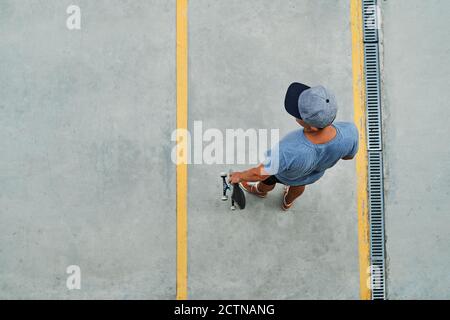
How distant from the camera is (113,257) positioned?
555 centimetres

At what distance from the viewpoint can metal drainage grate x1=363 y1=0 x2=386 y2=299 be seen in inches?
220

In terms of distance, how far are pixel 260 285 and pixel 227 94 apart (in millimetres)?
1969

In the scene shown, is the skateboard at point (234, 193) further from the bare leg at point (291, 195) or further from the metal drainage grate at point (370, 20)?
the metal drainage grate at point (370, 20)

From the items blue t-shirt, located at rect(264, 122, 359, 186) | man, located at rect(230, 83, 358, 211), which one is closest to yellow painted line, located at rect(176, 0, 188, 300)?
man, located at rect(230, 83, 358, 211)

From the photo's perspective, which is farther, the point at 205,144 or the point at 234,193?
the point at 205,144

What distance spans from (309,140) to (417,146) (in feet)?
6.68

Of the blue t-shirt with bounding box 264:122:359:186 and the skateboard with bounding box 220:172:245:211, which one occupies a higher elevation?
the blue t-shirt with bounding box 264:122:359:186

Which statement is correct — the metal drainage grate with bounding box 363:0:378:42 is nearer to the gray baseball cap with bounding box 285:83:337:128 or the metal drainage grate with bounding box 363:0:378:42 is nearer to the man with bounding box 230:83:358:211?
the man with bounding box 230:83:358:211

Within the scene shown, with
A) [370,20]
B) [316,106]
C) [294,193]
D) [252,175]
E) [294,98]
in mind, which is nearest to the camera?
[316,106]

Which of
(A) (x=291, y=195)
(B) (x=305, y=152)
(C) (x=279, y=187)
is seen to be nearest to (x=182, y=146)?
(C) (x=279, y=187)

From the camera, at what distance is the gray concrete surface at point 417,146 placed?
557 centimetres

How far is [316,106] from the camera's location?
3912 mm

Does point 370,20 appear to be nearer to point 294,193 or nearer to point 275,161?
point 294,193

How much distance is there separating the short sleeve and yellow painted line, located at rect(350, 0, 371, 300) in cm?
165
